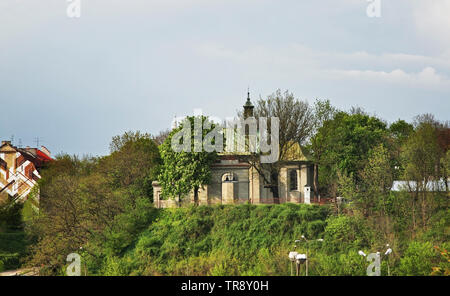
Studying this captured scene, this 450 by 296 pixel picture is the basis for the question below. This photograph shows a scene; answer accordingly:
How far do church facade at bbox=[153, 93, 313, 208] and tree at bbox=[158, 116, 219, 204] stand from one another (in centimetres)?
78

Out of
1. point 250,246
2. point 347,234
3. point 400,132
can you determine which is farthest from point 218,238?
point 400,132

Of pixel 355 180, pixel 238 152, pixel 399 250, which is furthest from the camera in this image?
pixel 238 152

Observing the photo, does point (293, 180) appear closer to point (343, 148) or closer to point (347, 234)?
point (343, 148)

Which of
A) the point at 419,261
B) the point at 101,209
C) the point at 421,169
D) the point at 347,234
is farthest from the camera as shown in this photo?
the point at 101,209

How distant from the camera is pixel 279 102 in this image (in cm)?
4859

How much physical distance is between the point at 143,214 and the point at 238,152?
9.46 m

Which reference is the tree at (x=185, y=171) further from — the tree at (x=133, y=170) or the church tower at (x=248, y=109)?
the church tower at (x=248, y=109)

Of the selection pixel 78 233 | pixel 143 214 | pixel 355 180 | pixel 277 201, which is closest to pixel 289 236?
pixel 277 201

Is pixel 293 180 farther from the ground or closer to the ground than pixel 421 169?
closer to the ground

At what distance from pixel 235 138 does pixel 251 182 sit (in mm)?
4025

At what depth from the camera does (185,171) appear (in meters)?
45.8

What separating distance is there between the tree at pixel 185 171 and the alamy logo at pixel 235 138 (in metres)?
0.24

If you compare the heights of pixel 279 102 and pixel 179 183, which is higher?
pixel 279 102
